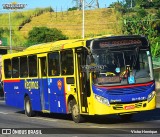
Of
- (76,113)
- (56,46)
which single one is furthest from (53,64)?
(76,113)

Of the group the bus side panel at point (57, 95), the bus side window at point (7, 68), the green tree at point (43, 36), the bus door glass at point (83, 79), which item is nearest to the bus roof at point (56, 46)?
the bus door glass at point (83, 79)

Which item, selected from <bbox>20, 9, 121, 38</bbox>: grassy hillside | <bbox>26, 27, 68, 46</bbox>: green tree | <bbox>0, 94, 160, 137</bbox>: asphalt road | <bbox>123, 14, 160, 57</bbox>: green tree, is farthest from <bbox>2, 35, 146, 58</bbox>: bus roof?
<bbox>20, 9, 121, 38</bbox>: grassy hillside

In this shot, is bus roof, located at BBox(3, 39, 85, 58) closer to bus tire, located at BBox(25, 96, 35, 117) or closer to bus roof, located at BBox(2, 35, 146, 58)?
bus roof, located at BBox(2, 35, 146, 58)

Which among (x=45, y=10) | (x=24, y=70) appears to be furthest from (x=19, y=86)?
(x=45, y=10)

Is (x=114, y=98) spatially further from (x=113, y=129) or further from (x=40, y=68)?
(x=40, y=68)

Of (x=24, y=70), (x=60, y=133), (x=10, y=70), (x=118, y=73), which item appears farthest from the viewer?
(x=10, y=70)

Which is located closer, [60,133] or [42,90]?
[60,133]

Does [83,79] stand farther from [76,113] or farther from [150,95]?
[150,95]

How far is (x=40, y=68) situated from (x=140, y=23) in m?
67.1

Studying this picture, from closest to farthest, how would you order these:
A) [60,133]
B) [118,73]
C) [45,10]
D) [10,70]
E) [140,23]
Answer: [60,133] < [118,73] < [10,70] < [140,23] < [45,10]

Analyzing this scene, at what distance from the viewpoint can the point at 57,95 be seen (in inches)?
797

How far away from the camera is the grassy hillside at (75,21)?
122 metres

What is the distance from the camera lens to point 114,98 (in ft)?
57.1

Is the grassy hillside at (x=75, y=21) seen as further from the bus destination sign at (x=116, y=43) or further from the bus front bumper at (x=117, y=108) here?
the bus front bumper at (x=117, y=108)
